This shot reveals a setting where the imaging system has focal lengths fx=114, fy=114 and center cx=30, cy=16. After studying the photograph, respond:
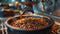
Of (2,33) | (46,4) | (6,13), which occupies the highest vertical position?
(46,4)

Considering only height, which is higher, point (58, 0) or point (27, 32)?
point (58, 0)

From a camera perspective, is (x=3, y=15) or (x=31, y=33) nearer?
(x=31, y=33)

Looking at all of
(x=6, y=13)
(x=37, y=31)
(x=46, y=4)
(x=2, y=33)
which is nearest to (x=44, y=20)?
(x=37, y=31)

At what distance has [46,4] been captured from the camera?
2.08 meters

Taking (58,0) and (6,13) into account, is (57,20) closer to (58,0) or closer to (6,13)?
(58,0)

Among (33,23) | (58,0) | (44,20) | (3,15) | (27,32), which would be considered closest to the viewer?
(27,32)

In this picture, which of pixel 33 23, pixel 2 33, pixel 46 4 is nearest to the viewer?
pixel 33 23

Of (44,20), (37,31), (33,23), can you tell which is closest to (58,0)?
(44,20)

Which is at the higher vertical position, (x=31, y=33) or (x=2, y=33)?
(x=31, y=33)

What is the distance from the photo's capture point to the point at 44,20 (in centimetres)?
127

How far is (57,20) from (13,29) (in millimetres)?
1107

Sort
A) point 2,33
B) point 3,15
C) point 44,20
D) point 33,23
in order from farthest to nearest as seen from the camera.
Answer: point 3,15, point 2,33, point 44,20, point 33,23

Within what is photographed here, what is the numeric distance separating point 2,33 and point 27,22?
0.58 meters

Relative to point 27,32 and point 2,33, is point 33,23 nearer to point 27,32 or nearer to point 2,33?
point 27,32
